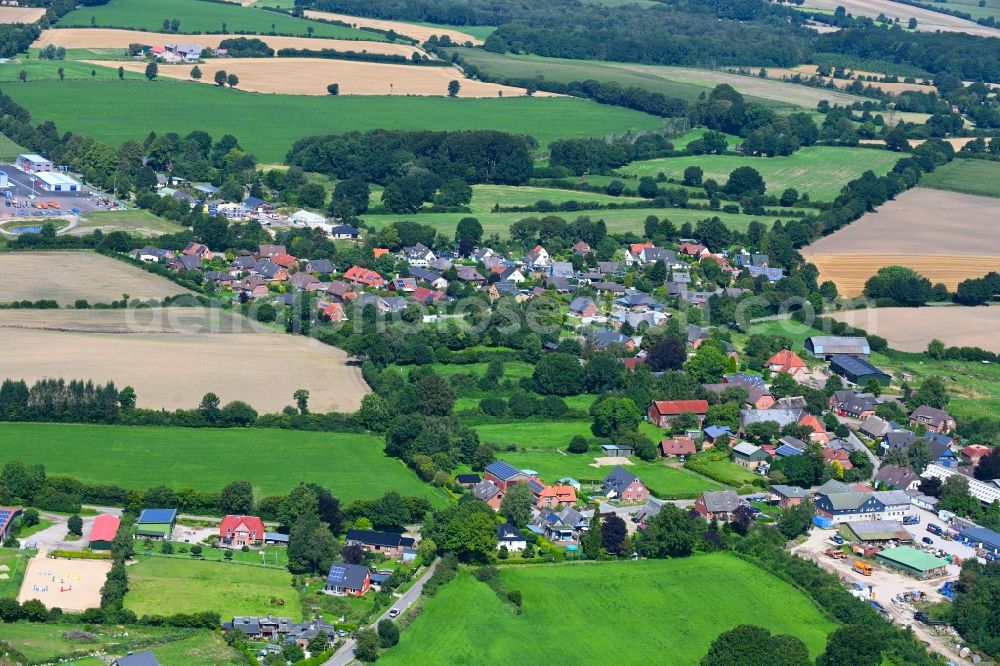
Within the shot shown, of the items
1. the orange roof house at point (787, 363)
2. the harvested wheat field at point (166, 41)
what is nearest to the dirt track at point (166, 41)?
the harvested wheat field at point (166, 41)

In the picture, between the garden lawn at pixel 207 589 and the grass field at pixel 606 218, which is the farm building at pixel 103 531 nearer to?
the garden lawn at pixel 207 589

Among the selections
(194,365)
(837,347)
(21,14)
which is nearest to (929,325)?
(837,347)

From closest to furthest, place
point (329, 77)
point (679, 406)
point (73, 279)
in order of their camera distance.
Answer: point (679, 406) < point (73, 279) < point (329, 77)

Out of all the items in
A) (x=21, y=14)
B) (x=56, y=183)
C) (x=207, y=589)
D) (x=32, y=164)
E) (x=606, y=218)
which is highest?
(x=21, y=14)

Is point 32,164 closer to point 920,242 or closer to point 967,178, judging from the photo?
point 920,242

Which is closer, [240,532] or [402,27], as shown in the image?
[240,532]

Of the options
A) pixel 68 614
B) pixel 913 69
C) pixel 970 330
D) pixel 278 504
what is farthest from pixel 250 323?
pixel 913 69

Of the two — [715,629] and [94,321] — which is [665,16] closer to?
[94,321]
